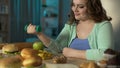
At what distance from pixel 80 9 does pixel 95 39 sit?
202mm

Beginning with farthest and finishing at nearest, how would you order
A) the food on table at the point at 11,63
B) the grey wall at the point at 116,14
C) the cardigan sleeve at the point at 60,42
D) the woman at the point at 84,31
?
the grey wall at the point at 116,14
the cardigan sleeve at the point at 60,42
the woman at the point at 84,31
the food on table at the point at 11,63

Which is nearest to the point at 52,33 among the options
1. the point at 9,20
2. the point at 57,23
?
the point at 57,23

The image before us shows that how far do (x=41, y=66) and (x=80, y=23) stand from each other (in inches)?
32.0

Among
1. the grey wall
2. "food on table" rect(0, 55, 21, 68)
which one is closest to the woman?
the grey wall

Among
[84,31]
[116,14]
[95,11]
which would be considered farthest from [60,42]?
[116,14]

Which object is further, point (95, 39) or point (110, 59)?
point (95, 39)

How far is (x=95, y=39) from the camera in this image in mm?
1606

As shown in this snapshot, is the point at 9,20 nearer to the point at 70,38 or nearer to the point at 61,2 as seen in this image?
the point at 61,2

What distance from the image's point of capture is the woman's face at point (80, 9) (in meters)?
1.57

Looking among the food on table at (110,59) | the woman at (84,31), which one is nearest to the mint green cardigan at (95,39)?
the woman at (84,31)

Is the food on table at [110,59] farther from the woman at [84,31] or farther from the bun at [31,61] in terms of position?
the woman at [84,31]

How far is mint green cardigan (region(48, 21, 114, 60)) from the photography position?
1414mm

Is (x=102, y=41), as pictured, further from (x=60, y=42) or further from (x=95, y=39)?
(x=60, y=42)

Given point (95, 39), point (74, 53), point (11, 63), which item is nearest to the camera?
point (11, 63)
